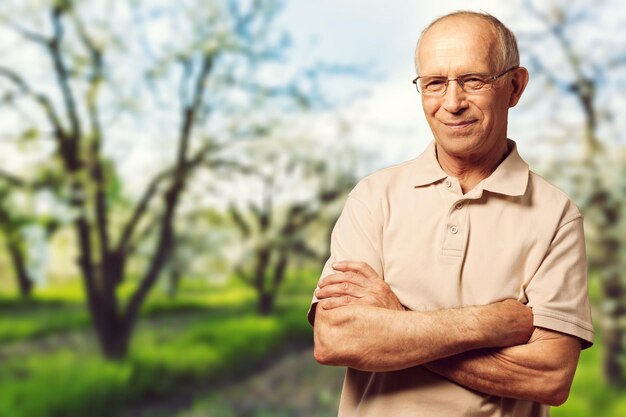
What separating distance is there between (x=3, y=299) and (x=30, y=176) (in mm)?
820

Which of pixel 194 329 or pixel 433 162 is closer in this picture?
pixel 433 162

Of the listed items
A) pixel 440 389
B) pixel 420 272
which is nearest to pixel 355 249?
pixel 420 272

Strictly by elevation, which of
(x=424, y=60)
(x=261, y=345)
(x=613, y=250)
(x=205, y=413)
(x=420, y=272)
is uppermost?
(x=424, y=60)

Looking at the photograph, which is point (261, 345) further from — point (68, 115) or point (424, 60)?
point (424, 60)

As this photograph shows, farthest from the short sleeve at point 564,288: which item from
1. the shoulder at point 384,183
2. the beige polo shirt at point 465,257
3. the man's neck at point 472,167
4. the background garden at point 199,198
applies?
the background garden at point 199,198

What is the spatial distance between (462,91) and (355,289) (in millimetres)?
347

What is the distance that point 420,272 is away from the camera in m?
1.18

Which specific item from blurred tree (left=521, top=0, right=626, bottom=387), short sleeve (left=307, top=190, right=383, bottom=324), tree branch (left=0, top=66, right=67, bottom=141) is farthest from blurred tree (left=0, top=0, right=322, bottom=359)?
short sleeve (left=307, top=190, right=383, bottom=324)

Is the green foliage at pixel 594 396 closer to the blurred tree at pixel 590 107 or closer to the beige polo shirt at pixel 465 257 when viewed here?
the blurred tree at pixel 590 107

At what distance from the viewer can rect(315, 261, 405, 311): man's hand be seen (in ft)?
3.83

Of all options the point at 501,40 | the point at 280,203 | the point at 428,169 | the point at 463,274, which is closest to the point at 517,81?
the point at 501,40

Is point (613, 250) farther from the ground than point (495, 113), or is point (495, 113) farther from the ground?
point (495, 113)

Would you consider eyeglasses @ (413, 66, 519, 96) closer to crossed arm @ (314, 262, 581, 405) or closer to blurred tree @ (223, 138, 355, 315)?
crossed arm @ (314, 262, 581, 405)

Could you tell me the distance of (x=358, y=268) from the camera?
3.93 feet
